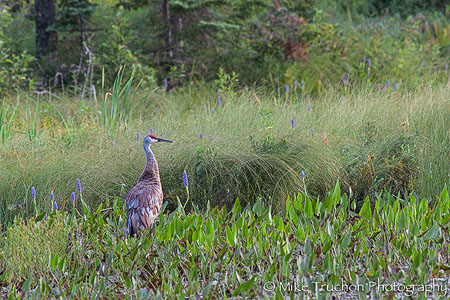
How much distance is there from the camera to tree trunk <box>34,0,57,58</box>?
11680 mm

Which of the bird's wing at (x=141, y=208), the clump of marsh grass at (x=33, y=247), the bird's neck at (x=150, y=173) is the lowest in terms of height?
the clump of marsh grass at (x=33, y=247)

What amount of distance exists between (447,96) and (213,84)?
13.7ft

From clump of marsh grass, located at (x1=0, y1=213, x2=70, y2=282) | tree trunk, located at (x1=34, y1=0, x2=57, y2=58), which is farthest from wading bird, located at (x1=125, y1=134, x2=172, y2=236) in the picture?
tree trunk, located at (x1=34, y1=0, x2=57, y2=58)

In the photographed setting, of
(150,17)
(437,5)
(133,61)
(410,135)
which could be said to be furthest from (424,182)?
(437,5)

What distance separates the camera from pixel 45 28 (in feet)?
38.8

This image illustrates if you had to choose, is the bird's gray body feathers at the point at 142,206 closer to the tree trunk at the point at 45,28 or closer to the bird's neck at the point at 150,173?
the bird's neck at the point at 150,173

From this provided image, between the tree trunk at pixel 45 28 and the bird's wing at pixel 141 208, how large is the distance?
815 centimetres

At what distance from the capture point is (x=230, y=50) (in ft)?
35.0

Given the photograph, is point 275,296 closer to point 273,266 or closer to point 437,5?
Result: point 273,266

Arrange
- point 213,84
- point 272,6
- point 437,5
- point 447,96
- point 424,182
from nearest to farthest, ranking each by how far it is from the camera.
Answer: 1. point 424,182
2. point 447,96
3. point 213,84
4. point 272,6
5. point 437,5

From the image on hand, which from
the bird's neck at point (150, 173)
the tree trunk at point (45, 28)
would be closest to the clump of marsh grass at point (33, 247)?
the bird's neck at point (150, 173)

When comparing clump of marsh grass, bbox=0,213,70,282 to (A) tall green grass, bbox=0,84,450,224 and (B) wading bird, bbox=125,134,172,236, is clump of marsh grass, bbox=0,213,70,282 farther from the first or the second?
(A) tall green grass, bbox=0,84,450,224

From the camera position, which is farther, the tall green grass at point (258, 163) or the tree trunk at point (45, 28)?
the tree trunk at point (45, 28)

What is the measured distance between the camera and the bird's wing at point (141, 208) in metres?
4.12
